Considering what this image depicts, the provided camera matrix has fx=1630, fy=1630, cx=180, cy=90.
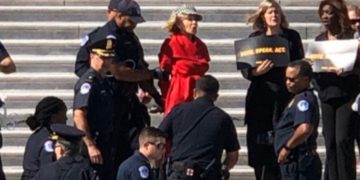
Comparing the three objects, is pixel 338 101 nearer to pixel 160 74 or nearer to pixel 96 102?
pixel 160 74

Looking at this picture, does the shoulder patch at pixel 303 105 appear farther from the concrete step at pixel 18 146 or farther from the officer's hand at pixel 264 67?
the concrete step at pixel 18 146

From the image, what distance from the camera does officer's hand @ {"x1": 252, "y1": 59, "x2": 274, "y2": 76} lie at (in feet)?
44.5

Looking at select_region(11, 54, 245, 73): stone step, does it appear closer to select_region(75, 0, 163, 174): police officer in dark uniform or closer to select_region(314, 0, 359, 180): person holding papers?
select_region(314, 0, 359, 180): person holding papers

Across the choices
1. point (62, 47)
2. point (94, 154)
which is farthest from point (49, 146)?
point (62, 47)

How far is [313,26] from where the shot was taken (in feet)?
55.2

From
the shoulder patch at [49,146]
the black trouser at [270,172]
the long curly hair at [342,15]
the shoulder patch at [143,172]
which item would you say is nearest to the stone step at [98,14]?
the long curly hair at [342,15]

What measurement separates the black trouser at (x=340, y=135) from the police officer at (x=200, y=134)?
5.52ft

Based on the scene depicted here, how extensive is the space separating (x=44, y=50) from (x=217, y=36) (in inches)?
70.8

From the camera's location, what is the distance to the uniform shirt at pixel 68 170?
10.5 m

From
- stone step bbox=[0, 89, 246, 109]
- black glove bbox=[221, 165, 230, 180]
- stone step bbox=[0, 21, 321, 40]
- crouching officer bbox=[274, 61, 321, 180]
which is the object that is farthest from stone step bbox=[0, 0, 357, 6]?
black glove bbox=[221, 165, 230, 180]

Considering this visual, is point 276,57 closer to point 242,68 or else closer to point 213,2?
point 242,68

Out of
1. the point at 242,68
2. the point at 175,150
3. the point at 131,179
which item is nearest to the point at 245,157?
the point at 242,68

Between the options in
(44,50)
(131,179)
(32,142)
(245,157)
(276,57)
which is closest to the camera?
(131,179)

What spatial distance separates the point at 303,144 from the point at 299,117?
0.23 meters
